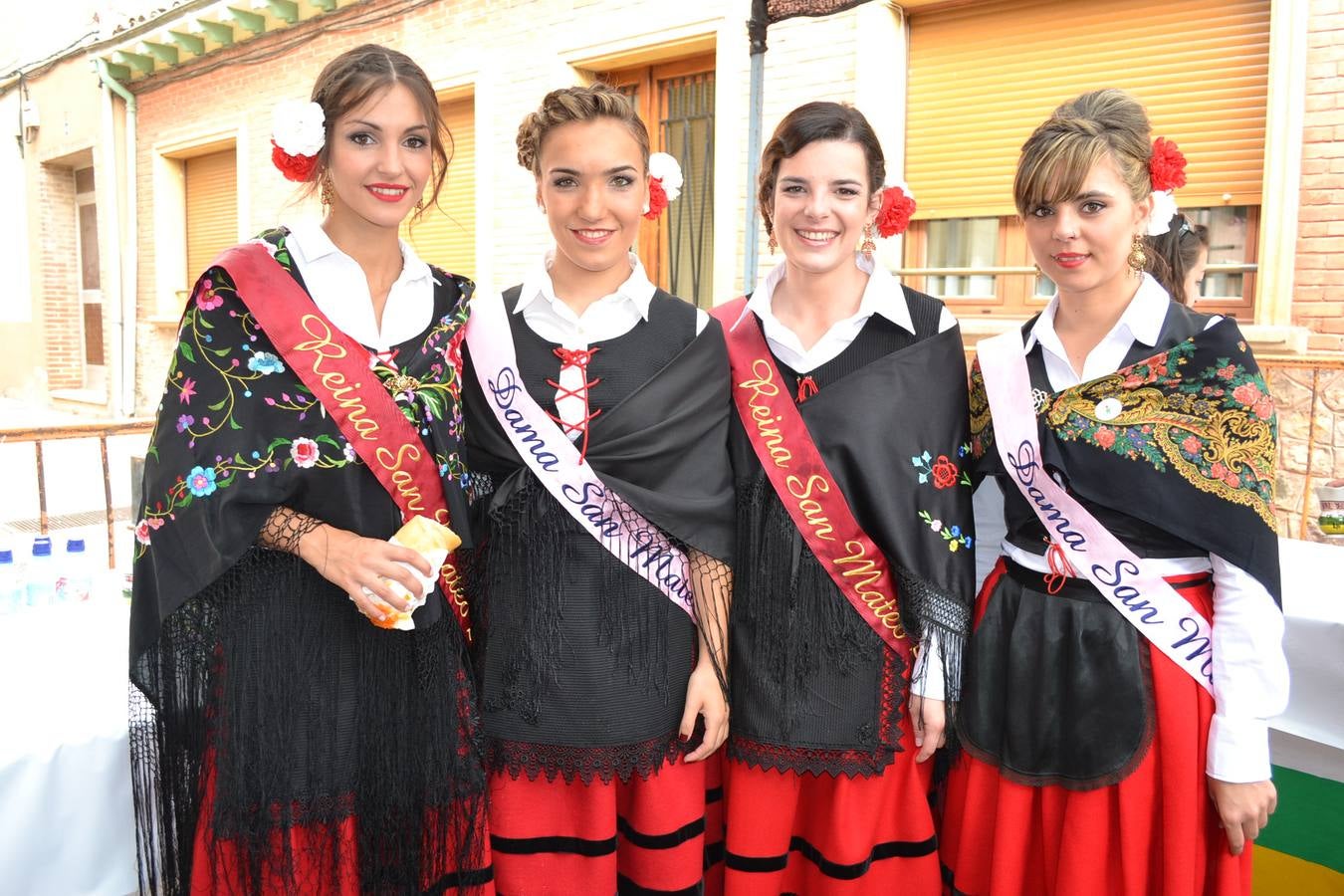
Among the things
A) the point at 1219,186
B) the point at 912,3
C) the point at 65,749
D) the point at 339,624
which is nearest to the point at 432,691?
the point at 339,624

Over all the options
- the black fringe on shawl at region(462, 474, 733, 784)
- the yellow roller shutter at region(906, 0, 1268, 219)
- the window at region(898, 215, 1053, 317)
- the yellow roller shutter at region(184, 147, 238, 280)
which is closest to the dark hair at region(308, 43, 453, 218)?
the black fringe on shawl at region(462, 474, 733, 784)

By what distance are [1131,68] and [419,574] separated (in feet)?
16.7

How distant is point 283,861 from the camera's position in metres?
1.59

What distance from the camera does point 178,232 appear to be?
40.6 feet

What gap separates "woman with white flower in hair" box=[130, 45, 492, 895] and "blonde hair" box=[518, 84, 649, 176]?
0.82 feet

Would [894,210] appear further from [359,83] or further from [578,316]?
[359,83]

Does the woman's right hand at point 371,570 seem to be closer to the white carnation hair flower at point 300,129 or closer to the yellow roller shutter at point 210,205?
the white carnation hair flower at point 300,129

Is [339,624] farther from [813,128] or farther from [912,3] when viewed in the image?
[912,3]

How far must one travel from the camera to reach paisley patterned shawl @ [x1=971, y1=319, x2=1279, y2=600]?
1.62 meters

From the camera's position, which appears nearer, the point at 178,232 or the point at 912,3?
the point at 912,3

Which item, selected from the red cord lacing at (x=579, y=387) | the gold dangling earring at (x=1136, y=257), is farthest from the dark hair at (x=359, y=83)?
the gold dangling earring at (x=1136, y=257)

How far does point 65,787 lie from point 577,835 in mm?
934

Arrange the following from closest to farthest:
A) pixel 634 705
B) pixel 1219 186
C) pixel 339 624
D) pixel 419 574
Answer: pixel 419 574, pixel 339 624, pixel 634 705, pixel 1219 186

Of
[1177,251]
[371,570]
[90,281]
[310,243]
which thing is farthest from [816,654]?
[90,281]
